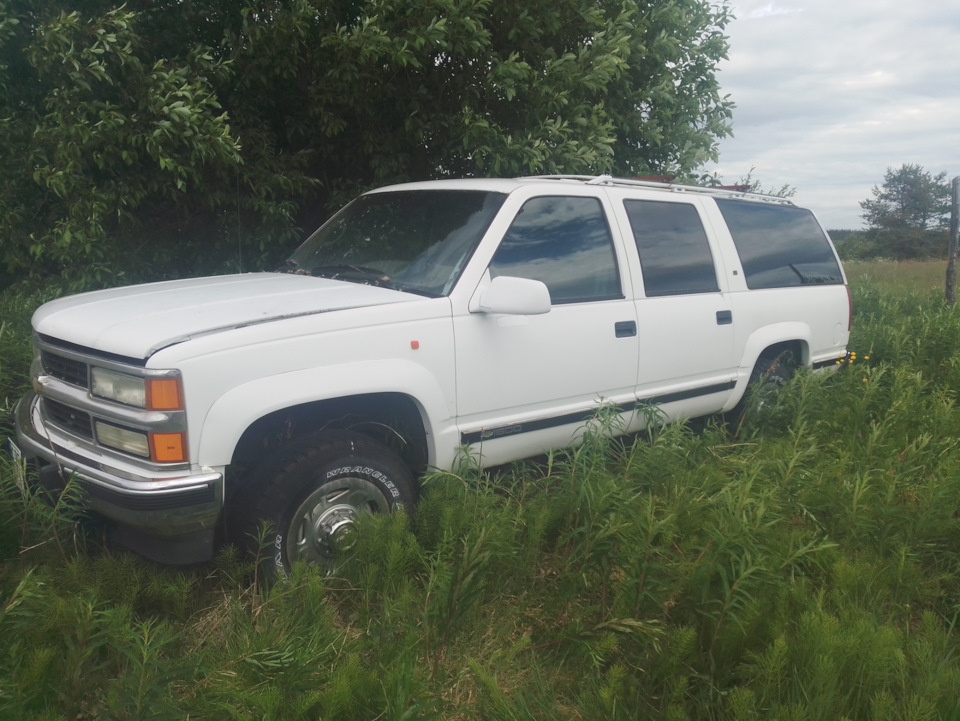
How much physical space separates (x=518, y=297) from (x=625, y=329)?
1.04 m

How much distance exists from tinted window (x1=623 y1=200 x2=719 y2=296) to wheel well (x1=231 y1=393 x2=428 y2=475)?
1708mm

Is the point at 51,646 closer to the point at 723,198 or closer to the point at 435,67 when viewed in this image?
the point at 723,198

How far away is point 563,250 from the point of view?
4.36 m

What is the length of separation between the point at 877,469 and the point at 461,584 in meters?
2.43

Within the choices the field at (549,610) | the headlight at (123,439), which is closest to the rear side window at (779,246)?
the field at (549,610)

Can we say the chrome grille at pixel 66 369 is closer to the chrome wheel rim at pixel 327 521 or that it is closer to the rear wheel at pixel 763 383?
the chrome wheel rim at pixel 327 521

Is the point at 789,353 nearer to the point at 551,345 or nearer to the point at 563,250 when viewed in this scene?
the point at 563,250

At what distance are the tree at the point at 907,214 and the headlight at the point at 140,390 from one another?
36.0 m

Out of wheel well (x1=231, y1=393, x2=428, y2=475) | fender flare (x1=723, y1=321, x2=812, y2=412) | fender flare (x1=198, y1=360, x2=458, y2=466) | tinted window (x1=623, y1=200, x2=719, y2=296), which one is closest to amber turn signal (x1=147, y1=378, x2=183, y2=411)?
fender flare (x1=198, y1=360, x2=458, y2=466)

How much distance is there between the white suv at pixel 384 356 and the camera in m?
3.01

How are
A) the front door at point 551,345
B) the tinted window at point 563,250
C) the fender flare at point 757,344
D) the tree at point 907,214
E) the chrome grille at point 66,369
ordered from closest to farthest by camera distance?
the chrome grille at point 66,369
the front door at point 551,345
the tinted window at point 563,250
the fender flare at point 757,344
the tree at point 907,214

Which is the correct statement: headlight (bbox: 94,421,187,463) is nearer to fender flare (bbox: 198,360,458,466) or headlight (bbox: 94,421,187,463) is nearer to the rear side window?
fender flare (bbox: 198,360,458,466)

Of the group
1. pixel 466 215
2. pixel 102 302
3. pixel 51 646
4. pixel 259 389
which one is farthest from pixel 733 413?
pixel 51 646

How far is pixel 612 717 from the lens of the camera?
245 centimetres
